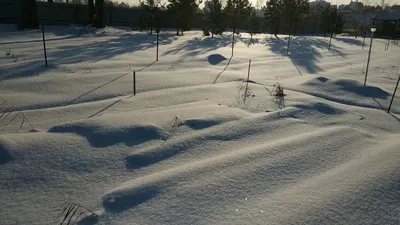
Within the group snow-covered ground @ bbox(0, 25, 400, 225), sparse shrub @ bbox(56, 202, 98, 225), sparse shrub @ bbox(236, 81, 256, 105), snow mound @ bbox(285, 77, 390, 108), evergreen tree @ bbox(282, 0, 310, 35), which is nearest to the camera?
sparse shrub @ bbox(56, 202, 98, 225)

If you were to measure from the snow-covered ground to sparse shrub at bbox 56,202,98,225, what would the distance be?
0.18 feet

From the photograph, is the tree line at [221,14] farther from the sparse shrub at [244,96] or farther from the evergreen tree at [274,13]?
the sparse shrub at [244,96]

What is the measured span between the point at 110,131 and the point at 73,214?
1.47 m

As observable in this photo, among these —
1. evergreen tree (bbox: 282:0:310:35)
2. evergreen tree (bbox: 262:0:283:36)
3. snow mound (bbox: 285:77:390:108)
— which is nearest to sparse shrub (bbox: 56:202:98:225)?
snow mound (bbox: 285:77:390:108)

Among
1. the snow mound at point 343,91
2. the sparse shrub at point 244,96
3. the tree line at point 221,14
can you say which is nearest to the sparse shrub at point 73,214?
the sparse shrub at point 244,96

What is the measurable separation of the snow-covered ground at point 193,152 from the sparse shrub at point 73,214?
0.18 feet

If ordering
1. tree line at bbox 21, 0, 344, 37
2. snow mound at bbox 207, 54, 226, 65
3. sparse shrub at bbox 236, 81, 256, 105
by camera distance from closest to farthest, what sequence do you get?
sparse shrub at bbox 236, 81, 256, 105
snow mound at bbox 207, 54, 226, 65
tree line at bbox 21, 0, 344, 37

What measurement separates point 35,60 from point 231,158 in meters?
6.86

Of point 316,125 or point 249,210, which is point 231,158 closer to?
point 249,210

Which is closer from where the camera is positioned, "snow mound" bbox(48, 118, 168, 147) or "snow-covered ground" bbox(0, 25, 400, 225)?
"snow-covered ground" bbox(0, 25, 400, 225)

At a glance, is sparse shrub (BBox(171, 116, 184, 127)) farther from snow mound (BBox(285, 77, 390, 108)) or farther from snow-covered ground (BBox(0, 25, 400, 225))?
snow mound (BBox(285, 77, 390, 108))

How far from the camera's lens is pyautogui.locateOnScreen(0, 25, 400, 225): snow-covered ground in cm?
239

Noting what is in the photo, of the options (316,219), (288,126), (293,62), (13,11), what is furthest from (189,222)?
(13,11)

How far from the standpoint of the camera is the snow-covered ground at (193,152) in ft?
7.85
